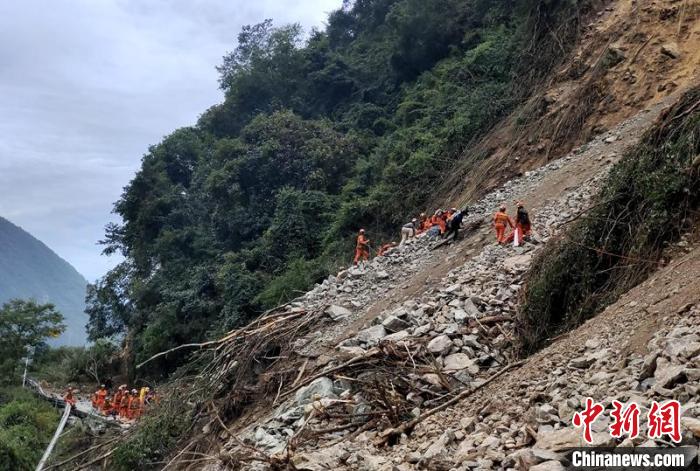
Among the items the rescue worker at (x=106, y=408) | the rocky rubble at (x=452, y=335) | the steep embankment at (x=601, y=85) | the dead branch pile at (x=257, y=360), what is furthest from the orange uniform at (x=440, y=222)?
the rescue worker at (x=106, y=408)

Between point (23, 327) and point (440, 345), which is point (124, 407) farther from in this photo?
point (440, 345)

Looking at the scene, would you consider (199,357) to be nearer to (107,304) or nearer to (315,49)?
(107,304)

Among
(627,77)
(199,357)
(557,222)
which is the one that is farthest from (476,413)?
(627,77)

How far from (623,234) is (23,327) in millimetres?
25487

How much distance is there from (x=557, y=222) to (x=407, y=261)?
3182 millimetres

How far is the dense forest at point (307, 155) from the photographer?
59.9ft

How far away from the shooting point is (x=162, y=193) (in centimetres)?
2678

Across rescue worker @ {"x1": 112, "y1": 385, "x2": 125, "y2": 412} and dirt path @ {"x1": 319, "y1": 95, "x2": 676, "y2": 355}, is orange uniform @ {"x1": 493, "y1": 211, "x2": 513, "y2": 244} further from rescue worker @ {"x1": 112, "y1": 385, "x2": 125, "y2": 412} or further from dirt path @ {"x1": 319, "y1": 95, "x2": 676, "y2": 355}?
rescue worker @ {"x1": 112, "y1": 385, "x2": 125, "y2": 412}

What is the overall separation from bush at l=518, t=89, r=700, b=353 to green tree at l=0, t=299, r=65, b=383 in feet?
76.8

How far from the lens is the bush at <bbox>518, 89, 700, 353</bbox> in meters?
6.07

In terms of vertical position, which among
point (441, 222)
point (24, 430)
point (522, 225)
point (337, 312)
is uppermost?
point (441, 222)

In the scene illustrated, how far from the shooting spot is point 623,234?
6.55 metres

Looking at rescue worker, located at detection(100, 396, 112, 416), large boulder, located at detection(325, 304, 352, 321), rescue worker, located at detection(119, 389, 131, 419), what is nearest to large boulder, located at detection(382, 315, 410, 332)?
large boulder, located at detection(325, 304, 352, 321)

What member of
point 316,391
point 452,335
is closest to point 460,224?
point 452,335
